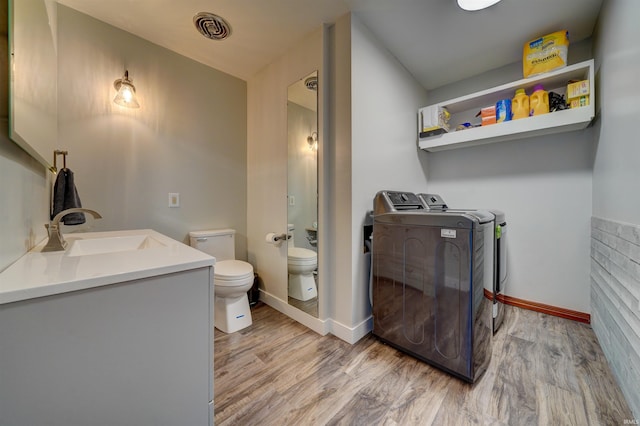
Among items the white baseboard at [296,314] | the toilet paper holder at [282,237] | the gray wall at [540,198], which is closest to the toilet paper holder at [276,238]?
the toilet paper holder at [282,237]

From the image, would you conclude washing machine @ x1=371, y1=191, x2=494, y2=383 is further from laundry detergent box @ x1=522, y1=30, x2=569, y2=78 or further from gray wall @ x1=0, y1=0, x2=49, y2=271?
gray wall @ x1=0, y1=0, x2=49, y2=271

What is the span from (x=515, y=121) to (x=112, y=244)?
2.97 m

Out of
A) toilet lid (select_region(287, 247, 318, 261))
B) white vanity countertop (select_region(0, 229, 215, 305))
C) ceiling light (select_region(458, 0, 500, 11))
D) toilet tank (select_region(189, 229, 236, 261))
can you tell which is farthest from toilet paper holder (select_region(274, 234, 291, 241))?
ceiling light (select_region(458, 0, 500, 11))

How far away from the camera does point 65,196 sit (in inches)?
55.9

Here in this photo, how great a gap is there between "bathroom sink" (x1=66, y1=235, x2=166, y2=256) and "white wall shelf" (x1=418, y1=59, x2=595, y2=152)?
2.45 m

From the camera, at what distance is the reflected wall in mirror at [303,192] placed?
1.86 m

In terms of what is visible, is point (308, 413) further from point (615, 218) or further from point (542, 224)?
point (542, 224)

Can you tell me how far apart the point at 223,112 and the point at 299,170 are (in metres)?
1.08

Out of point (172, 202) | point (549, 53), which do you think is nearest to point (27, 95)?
point (172, 202)

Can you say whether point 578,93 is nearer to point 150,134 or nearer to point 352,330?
point 352,330

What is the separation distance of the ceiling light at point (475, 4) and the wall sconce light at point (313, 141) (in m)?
1.19

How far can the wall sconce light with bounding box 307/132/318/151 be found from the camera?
184 centimetres

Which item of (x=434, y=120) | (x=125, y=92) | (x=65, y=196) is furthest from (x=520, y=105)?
(x=65, y=196)

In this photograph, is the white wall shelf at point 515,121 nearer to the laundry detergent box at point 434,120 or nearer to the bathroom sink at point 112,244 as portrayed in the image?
the laundry detergent box at point 434,120
